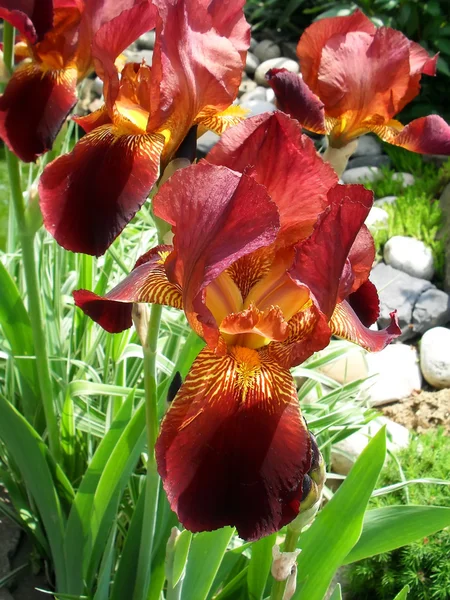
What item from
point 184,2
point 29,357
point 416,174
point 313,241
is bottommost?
point 416,174

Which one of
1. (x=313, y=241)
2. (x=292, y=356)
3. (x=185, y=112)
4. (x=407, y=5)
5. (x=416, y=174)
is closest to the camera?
(x=313, y=241)

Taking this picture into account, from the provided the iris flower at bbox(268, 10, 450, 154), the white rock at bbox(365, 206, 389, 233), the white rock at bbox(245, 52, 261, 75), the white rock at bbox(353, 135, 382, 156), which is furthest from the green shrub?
the white rock at bbox(245, 52, 261, 75)

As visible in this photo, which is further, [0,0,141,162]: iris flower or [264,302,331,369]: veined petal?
[0,0,141,162]: iris flower

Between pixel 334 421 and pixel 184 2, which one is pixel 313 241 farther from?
pixel 334 421

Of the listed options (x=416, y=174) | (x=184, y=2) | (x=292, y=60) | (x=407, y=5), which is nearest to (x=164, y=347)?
(x=184, y=2)

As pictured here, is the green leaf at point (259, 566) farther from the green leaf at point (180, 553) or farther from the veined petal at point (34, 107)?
the veined petal at point (34, 107)

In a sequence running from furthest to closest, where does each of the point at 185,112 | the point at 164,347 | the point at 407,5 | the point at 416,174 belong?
1. the point at 407,5
2. the point at 416,174
3. the point at 164,347
4. the point at 185,112

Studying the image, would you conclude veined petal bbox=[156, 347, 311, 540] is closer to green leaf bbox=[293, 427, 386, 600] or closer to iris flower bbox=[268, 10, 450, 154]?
green leaf bbox=[293, 427, 386, 600]
